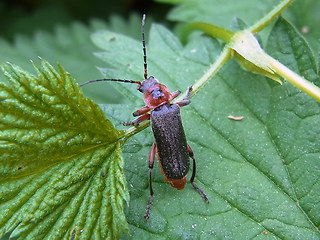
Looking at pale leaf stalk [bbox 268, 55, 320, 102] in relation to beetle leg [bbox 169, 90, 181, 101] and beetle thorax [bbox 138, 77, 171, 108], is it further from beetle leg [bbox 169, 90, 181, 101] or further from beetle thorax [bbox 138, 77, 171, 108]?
beetle thorax [bbox 138, 77, 171, 108]

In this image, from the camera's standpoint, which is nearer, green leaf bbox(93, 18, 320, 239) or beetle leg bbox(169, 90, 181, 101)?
green leaf bbox(93, 18, 320, 239)

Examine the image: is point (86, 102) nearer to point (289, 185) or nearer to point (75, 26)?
point (289, 185)

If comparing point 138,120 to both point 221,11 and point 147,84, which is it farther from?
point 221,11

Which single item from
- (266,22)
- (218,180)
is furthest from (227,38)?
(218,180)

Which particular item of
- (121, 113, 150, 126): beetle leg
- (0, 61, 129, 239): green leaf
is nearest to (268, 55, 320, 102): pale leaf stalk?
(121, 113, 150, 126): beetle leg

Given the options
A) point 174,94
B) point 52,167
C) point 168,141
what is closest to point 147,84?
point 174,94

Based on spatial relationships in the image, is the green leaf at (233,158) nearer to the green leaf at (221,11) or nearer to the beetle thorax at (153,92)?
the beetle thorax at (153,92)

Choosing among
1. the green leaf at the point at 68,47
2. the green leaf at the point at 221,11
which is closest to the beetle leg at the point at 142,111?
the green leaf at the point at 221,11

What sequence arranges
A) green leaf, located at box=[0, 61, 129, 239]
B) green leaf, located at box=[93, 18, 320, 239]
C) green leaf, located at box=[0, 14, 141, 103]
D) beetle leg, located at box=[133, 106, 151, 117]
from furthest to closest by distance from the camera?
green leaf, located at box=[0, 14, 141, 103] < beetle leg, located at box=[133, 106, 151, 117] < green leaf, located at box=[93, 18, 320, 239] < green leaf, located at box=[0, 61, 129, 239]
